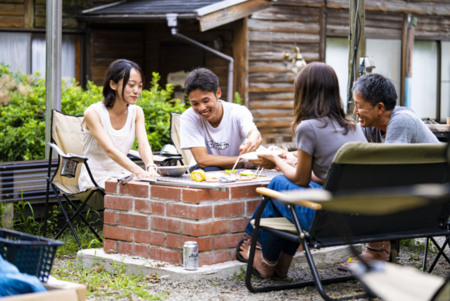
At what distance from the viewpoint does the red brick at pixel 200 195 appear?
4.25 metres

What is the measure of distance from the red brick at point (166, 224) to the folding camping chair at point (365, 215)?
0.50 meters

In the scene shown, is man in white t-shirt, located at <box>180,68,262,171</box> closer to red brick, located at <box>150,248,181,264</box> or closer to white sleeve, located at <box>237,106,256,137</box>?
white sleeve, located at <box>237,106,256,137</box>

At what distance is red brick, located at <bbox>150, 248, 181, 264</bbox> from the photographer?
14.5 feet

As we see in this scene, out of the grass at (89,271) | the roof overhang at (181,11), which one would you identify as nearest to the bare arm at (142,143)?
the grass at (89,271)

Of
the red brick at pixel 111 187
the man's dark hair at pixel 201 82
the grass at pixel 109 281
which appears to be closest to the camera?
the grass at pixel 109 281

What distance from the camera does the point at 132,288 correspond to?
4109 millimetres

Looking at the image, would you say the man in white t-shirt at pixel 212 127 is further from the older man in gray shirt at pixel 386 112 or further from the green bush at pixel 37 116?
the green bush at pixel 37 116

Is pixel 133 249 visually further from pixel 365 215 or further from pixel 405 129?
pixel 405 129

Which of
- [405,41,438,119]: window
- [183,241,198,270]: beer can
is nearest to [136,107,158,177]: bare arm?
[183,241,198,270]: beer can

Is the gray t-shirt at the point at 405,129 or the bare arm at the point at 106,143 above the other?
the gray t-shirt at the point at 405,129

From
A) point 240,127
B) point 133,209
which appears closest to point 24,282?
point 133,209

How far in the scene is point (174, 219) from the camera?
4.38 m

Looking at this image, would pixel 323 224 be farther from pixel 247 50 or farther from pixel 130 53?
pixel 130 53

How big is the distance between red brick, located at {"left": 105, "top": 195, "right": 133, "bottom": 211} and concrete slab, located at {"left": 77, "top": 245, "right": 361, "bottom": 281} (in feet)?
0.91
